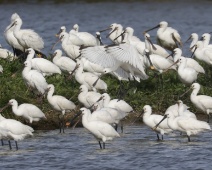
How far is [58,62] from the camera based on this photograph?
1719 centimetres

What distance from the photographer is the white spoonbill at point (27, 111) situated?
557 inches

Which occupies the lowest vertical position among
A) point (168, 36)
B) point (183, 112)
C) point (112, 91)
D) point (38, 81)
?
point (183, 112)

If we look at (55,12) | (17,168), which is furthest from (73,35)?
(55,12)

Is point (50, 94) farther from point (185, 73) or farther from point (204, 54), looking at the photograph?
point (204, 54)

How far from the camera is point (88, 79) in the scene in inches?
634

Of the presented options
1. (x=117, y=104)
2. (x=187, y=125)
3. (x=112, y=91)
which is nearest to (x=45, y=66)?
(x=112, y=91)

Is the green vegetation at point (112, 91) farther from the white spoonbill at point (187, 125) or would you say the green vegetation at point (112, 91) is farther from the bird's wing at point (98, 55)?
the white spoonbill at point (187, 125)

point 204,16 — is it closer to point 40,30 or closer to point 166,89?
point 40,30

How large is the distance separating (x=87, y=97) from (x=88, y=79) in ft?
3.69

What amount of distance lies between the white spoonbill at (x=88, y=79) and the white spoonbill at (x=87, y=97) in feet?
2.39

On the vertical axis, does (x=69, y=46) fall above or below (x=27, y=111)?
above

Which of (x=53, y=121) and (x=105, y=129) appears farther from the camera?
(x=53, y=121)

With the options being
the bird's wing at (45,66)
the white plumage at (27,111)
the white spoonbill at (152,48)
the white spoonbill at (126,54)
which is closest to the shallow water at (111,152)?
the white plumage at (27,111)

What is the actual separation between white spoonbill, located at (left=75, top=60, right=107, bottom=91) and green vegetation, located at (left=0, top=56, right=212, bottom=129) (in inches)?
9.4
